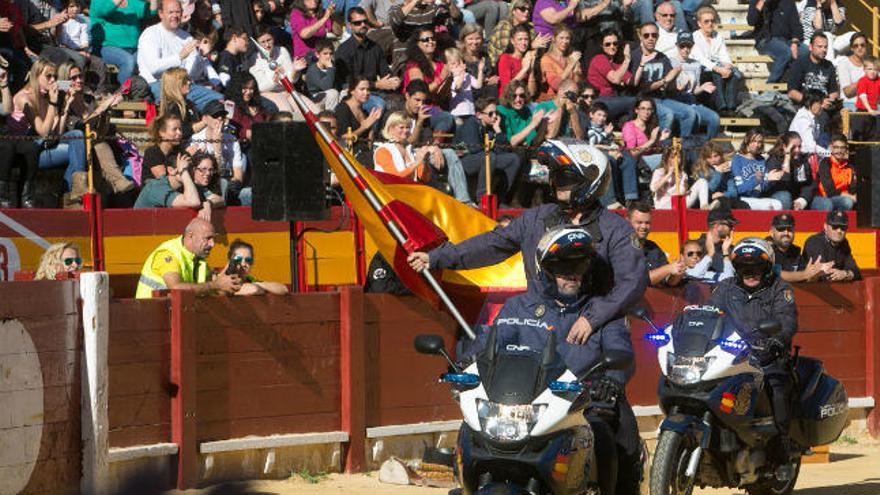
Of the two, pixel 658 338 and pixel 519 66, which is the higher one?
pixel 519 66

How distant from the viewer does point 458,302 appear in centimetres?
1311

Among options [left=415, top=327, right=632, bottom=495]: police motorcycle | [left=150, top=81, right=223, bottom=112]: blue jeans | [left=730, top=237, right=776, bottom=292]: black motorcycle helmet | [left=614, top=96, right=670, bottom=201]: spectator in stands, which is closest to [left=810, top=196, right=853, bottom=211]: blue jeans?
[left=614, top=96, right=670, bottom=201]: spectator in stands

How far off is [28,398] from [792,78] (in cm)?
1332

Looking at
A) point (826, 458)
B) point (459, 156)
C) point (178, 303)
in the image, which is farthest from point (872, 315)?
point (178, 303)

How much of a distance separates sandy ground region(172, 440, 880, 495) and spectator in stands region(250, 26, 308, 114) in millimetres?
4853

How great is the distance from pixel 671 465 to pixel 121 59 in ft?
27.2

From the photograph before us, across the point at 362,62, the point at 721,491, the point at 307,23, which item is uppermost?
the point at 307,23

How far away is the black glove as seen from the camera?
8438 millimetres

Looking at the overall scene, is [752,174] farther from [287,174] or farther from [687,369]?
[687,369]

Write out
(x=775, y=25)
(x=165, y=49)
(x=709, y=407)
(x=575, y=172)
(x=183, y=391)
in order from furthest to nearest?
(x=775, y=25) < (x=165, y=49) < (x=183, y=391) < (x=709, y=407) < (x=575, y=172)

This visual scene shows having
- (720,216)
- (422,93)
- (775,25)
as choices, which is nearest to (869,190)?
(720,216)

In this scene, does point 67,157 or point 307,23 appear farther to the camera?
point 307,23

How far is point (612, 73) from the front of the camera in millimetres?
19578

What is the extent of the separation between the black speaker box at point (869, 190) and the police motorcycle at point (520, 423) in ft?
30.9
